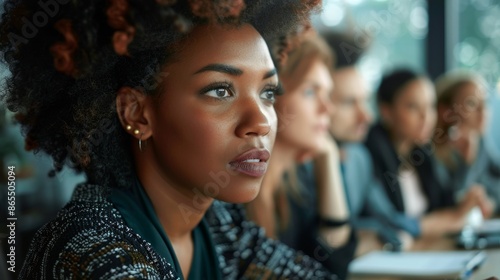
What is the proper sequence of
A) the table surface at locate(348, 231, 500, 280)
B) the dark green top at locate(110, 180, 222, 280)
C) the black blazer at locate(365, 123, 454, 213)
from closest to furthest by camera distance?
the dark green top at locate(110, 180, 222, 280) < the table surface at locate(348, 231, 500, 280) < the black blazer at locate(365, 123, 454, 213)

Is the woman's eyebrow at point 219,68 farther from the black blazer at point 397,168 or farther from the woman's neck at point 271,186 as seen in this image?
the black blazer at point 397,168

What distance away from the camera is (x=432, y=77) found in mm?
2684

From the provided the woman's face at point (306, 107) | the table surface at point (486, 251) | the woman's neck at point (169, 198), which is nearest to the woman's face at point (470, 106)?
the table surface at point (486, 251)

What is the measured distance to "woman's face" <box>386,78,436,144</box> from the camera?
2.22m

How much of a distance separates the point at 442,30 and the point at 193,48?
216 cm

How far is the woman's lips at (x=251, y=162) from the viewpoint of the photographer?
29.3 inches

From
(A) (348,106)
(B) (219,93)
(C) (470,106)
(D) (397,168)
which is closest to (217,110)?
(B) (219,93)

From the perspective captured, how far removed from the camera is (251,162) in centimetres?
75

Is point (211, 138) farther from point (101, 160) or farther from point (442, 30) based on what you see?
point (442, 30)

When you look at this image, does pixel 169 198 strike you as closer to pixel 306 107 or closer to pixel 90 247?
pixel 90 247

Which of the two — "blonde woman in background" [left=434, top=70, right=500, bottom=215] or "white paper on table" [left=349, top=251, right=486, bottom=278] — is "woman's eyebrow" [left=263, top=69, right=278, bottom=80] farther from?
"blonde woman in background" [left=434, top=70, right=500, bottom=215]

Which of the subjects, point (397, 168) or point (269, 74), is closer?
point (269, 74)

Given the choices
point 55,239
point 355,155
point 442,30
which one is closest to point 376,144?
point 355,155

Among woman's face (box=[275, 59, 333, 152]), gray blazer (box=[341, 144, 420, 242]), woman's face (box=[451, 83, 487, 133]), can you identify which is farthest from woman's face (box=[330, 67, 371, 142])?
woman's face (box=[451, 83, 487, 133])
